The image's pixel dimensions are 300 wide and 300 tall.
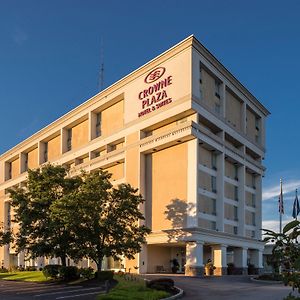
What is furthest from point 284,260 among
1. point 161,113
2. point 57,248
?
point 161,113

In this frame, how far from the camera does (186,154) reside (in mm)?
53062

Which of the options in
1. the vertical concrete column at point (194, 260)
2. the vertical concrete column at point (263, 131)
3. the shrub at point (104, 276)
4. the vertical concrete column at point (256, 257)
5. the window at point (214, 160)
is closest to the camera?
the shrub at point (104, 276)

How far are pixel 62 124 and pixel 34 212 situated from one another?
3768 cm

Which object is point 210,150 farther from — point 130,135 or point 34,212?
point 34,212

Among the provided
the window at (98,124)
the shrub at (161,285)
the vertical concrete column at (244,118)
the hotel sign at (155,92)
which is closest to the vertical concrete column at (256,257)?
the vertical concrete column at (244,118)

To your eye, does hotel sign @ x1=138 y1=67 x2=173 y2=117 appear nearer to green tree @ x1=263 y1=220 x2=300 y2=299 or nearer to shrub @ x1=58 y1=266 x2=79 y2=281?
shrub @ x1=58 y1=266 x2=79 y2=281

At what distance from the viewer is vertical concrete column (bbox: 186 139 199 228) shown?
165ft

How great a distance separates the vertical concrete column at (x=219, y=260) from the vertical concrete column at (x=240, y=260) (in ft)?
17.0

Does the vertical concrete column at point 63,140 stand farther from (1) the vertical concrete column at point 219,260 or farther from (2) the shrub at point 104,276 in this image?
(2) the shrub at point 104,276

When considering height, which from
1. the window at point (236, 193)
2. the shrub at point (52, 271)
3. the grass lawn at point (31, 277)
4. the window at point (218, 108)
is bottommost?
the grass lawn at point (31, 277)

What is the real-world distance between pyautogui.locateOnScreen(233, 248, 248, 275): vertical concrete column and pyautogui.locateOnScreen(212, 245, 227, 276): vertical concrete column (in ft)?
Answer: 17.0

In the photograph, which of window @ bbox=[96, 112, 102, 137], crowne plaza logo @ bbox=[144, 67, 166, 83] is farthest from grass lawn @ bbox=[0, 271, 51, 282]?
crowne plaza logo @ bbox=[144, 67, 166, 83]

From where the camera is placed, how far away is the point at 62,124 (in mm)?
77000

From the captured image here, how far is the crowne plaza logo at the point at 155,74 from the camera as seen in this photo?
2199 inches
